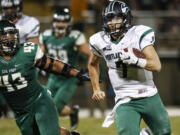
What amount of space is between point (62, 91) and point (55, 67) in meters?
2.53

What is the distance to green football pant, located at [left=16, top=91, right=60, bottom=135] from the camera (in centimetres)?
479

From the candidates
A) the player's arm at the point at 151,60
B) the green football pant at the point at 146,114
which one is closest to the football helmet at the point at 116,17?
the player's arm at the point at 151,60

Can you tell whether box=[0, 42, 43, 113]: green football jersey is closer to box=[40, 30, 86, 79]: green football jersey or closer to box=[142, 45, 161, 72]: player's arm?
box=[142, 45, 161, 72]: player's arm

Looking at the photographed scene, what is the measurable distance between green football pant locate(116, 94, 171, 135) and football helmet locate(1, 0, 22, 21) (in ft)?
8.35

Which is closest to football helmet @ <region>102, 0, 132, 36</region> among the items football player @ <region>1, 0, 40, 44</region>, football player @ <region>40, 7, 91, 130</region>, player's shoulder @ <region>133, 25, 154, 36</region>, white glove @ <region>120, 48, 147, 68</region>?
player's shoulder @ <region>133, 25, 154, 36</region>

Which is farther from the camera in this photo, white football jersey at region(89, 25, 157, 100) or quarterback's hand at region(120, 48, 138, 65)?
white football jersey at region(89, 25, 157, 100)

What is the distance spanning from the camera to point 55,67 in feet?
16.3

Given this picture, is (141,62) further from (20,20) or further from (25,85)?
(20,20)

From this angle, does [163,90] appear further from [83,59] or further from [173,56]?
[83,59]

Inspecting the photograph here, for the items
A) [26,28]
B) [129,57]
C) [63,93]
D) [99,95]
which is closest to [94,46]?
[99,95]

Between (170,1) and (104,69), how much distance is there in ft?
14.4

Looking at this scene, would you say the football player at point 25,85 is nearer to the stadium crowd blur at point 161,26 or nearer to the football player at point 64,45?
the football player at point 64,45

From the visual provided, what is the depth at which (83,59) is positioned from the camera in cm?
1129

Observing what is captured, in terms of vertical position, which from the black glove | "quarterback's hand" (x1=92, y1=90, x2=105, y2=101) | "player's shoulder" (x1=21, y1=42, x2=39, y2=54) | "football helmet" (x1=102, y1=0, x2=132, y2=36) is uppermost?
"football helmet" (x1=102, y1=0, x2=132, y2=36)
